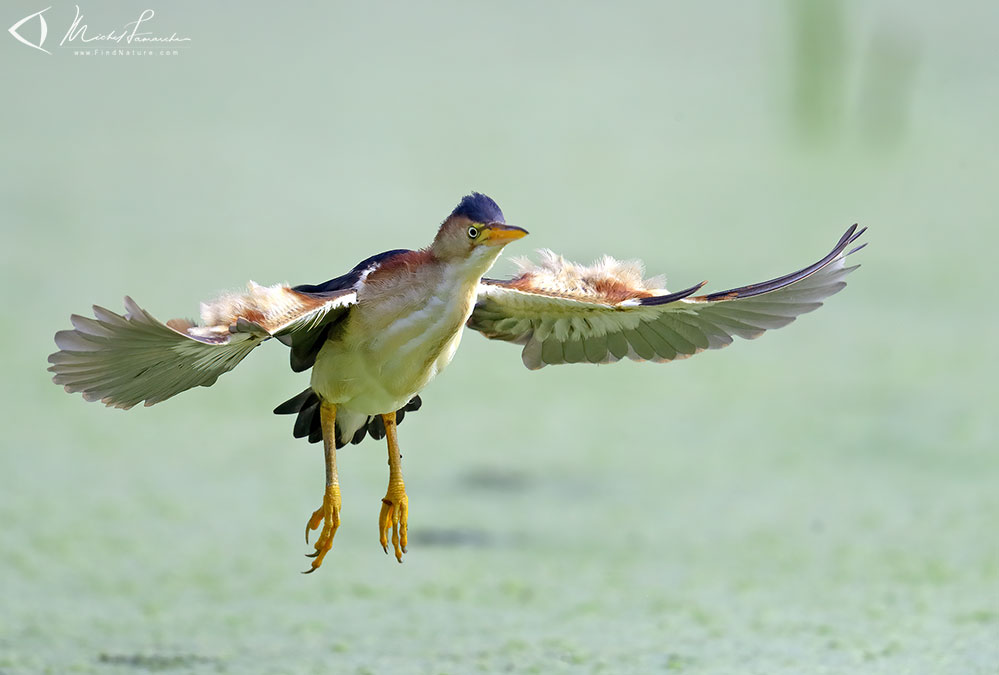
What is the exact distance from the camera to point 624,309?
1.94 meters

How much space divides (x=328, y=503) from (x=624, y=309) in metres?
0.50

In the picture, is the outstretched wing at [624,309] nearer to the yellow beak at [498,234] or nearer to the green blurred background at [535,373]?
the yellow beak at [498,234]

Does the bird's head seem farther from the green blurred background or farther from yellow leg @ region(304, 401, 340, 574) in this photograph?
the green blurred background

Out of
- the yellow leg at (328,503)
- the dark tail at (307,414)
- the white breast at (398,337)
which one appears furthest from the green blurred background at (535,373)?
the white breast at (398,337)

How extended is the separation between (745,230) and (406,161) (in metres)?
1.34

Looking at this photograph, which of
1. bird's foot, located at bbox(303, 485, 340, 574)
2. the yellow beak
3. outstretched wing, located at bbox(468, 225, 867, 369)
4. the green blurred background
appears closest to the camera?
the yellow beak

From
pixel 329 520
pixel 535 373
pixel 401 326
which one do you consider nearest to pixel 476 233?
pixel 401 326

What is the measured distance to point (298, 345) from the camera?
187 cm

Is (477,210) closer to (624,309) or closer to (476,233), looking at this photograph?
(476,233)

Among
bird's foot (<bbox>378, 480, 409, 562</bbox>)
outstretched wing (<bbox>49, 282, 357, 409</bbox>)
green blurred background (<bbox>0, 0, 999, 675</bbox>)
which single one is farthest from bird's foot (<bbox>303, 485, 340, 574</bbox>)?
green blurred background (<bbox>0, 0, 999, 675</bbox>)

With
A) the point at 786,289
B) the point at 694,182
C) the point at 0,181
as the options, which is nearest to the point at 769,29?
the point at 694,182

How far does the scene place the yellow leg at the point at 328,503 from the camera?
71.1 inches

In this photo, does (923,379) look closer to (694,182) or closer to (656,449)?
(656,449)

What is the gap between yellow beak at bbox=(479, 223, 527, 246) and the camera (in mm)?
1659
